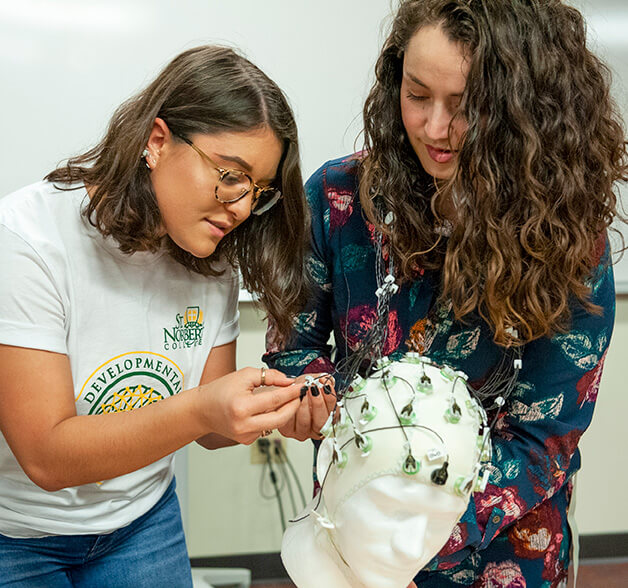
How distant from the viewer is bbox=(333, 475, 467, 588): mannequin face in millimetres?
984

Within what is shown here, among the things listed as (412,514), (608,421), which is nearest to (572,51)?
(412,514)

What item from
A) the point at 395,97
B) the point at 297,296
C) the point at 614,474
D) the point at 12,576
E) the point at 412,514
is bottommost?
the point at 614,474

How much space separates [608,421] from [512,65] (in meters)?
2.01

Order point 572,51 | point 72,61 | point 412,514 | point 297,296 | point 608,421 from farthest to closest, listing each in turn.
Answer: point 608,421, point 72,61, point 297,296, point 572,51, point 412,514

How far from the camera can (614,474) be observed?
9.09 feet

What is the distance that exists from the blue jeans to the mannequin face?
504 millimetres

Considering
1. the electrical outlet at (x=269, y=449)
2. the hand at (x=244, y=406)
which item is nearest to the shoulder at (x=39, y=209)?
the hand at (x=244, y=406)

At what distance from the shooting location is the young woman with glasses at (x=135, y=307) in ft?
3.70

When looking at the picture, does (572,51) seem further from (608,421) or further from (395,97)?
(608,421)

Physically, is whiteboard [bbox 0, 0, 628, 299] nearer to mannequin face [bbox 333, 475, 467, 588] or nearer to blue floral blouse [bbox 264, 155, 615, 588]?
blue floral blouse [bbox 264, 155, 615, 588]

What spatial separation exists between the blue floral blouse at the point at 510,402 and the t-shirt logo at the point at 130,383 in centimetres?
34

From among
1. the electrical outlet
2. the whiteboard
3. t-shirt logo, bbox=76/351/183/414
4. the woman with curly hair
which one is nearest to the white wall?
the whiteboard

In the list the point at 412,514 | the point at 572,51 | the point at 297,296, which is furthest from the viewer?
the point at 297,296

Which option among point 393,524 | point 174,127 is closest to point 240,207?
point 174,127
